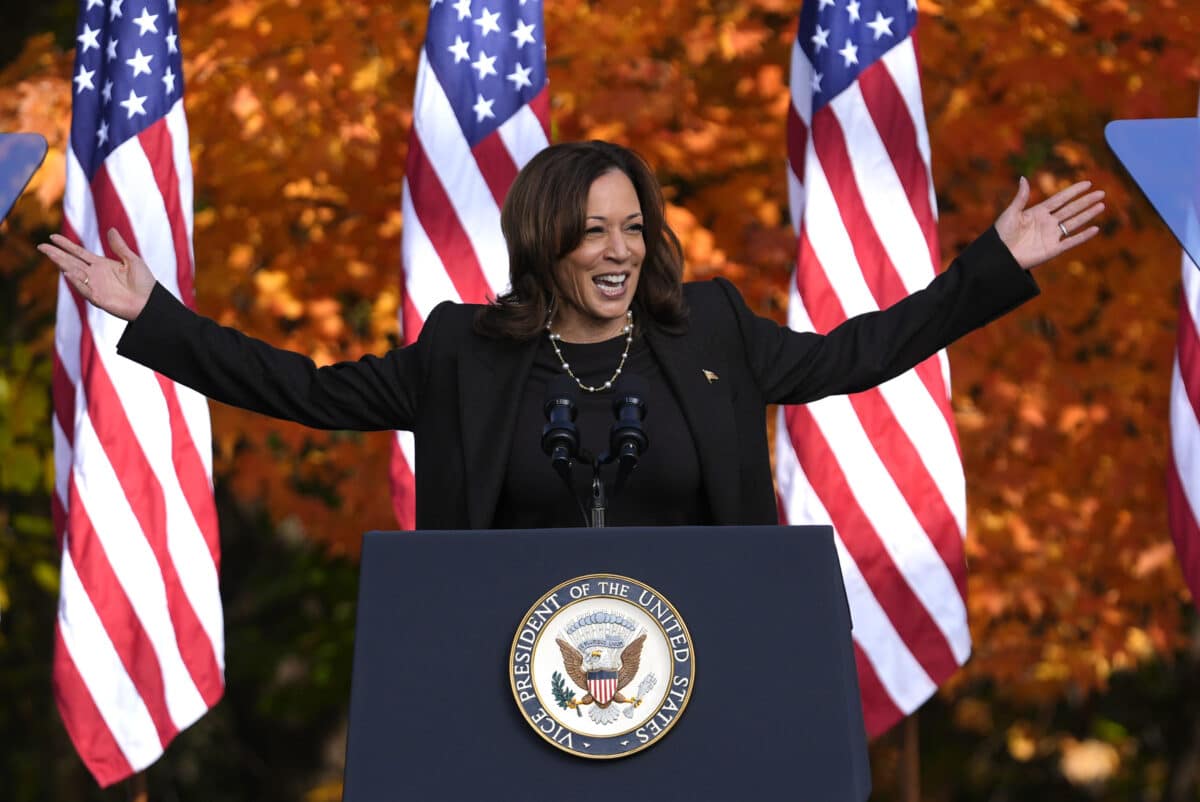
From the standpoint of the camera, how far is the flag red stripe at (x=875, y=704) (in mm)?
5297

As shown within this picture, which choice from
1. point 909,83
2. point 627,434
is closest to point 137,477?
point 909,83

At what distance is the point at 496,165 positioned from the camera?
543cm

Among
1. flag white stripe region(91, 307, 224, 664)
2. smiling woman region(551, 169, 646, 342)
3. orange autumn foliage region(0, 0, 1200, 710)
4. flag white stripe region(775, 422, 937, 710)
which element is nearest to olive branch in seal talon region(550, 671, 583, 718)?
smiling woman region(551, 169, 646, 342)

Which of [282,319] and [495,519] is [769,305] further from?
[495,519]

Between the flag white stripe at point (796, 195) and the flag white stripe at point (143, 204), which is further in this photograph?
the flag white stripe at point (796, 195)

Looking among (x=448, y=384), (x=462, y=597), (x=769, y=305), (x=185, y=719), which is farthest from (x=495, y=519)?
(x=769, y=305)

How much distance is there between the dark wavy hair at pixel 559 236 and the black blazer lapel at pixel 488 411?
0.05 meters

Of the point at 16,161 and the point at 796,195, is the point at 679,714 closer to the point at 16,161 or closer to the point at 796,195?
the point at 16,161

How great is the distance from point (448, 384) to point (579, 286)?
1.12 ft

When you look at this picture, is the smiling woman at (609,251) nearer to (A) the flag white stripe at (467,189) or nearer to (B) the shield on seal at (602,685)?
(B) the shield on seal at (602,685)

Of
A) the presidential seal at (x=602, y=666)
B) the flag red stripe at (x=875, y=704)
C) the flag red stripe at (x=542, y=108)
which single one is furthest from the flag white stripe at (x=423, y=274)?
the presidential seal at (x=602, y=666)

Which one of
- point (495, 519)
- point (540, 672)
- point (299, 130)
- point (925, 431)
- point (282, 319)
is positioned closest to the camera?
point (540, 672)

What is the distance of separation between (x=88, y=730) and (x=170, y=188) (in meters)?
1.81

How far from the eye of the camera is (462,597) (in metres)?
2.63
